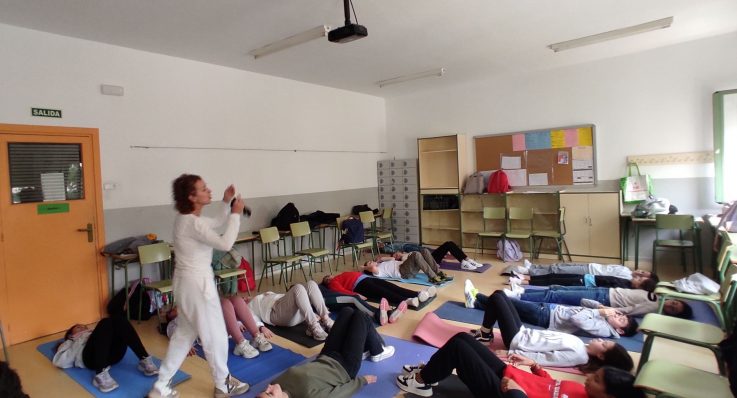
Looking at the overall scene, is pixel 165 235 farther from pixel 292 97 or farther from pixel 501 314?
pixel 501 314

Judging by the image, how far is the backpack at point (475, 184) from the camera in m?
7.27

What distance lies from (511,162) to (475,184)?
69 centimetres

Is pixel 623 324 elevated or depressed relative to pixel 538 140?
depressed

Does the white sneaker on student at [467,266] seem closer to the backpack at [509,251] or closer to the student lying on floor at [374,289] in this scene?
the backpack at [509,251]

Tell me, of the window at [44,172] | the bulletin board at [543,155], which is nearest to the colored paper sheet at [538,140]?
the bulletin board at [543,155]

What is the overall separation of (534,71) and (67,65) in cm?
628

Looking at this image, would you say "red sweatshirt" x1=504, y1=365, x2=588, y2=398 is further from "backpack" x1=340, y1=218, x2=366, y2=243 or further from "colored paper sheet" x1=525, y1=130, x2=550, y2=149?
"colored paper sheet" x1=525, y1=130, x2=550, y2=149

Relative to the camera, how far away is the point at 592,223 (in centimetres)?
619

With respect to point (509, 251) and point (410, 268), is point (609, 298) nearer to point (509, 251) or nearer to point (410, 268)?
point (410, 268)

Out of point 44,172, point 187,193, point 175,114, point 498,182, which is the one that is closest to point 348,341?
point 187,193

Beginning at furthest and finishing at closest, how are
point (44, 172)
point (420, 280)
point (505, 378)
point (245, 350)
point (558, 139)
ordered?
point (558, 139)
point (420, 280)
point (44, 172)
point (245, 350)
point (505, 378)

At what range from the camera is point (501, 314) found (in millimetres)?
3158

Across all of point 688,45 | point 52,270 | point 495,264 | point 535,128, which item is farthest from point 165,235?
point 688,45

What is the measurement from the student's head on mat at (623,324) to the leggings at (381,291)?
1.83 metres
